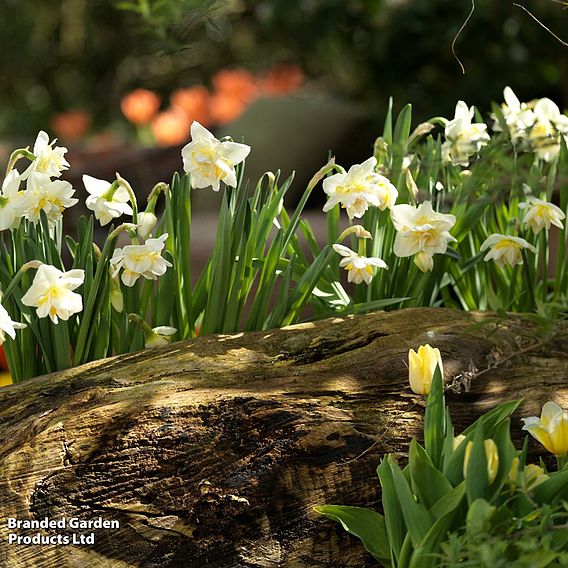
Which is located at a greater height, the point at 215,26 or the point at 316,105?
the point at 215,26

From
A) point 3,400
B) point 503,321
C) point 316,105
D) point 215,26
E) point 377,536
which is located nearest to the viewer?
point 377,536

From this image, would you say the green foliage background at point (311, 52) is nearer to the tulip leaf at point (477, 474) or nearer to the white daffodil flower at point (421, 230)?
the white daffodil flower at point (421, 230)

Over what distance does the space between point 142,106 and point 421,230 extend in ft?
14.8

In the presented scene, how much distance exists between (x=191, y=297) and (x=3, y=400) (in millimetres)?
332

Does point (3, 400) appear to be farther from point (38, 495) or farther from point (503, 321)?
point (503, 321)

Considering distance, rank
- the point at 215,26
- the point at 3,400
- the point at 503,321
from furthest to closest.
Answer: the point at 215,26, the point at 503,321, the point at 3,400

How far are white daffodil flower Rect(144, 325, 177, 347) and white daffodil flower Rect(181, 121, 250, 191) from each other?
0.22m

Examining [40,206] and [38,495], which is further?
[40,206]

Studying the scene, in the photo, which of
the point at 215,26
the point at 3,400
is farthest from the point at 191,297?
the point at 215,26

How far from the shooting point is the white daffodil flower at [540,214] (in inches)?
55.7

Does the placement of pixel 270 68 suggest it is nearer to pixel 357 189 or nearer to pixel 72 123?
pixel 72 123

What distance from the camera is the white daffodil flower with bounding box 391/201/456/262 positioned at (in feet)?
4.38

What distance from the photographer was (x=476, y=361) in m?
1.28

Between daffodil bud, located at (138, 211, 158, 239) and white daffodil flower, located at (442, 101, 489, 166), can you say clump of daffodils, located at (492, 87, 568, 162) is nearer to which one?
white daffodil flower, located at (442, 101, 489, 166)
